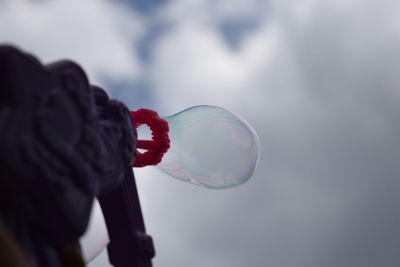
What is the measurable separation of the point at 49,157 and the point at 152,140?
2.59 meters

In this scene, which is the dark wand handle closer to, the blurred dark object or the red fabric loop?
the red fabric loop

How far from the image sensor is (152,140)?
6.09 metres

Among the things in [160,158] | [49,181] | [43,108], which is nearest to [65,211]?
[49,181]

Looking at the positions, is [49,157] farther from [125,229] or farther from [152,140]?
[125,229]

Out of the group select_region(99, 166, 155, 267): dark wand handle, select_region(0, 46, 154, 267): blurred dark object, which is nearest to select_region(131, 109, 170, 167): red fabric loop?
select_region(99, 166, 155, 267): dark wand handle

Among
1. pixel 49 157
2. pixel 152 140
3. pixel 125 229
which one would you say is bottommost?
pixel 49 157

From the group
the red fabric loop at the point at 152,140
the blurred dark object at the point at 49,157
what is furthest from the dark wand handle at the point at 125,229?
the blurred dark object at the point at 49,157

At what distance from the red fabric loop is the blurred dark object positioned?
1067 millimetres

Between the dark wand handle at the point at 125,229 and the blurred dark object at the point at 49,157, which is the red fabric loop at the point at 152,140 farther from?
the blurred dark object at the point at 49,157

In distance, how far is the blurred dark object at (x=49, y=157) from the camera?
329 centimetres

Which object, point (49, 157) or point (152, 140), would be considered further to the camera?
point (152, 140)

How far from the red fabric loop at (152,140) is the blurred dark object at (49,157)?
3.50 feet

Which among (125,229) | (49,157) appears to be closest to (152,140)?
(125,229)

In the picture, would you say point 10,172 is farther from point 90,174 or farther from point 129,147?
point 129,147
